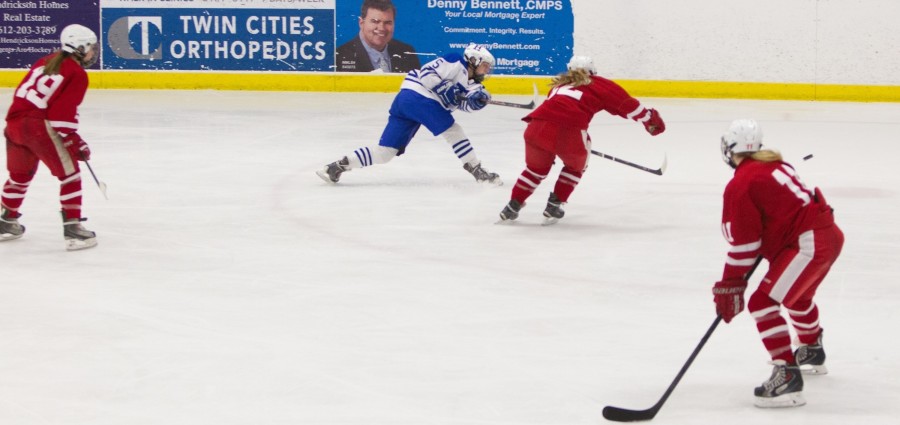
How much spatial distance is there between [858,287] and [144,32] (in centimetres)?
829

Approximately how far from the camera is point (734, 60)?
35.9ft

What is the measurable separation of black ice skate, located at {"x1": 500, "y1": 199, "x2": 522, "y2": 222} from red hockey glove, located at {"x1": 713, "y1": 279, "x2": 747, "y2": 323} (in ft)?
8.70

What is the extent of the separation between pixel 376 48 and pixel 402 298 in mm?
7290

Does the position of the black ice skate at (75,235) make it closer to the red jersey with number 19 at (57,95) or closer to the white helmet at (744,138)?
the red jersey with number 19 at (57,95)

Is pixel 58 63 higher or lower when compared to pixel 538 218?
higher

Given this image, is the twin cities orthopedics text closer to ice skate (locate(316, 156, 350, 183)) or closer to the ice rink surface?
the ice rink surface

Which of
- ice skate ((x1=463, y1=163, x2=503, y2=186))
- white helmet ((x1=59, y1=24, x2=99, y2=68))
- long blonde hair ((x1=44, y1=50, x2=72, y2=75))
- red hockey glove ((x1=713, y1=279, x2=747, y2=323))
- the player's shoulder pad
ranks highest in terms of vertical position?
white helmet ((x1=59, y1=24, x2=99, y2=68))

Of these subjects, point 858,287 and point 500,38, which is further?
point 500,38

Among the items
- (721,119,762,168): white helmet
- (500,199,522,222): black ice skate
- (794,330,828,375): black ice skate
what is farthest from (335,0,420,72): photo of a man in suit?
(721,119,762,168): white helmet

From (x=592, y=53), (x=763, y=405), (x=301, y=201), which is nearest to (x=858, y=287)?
(x=763, y=405)

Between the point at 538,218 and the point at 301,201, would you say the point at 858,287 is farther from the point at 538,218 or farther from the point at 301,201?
the point at 301,201

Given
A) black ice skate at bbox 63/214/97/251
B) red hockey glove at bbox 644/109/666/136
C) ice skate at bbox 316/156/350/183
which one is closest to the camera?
black ice skate at bbox 63/214/97/251

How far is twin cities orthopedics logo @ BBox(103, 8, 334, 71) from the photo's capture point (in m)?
11.2

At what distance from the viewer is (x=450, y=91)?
6574 millimetres
